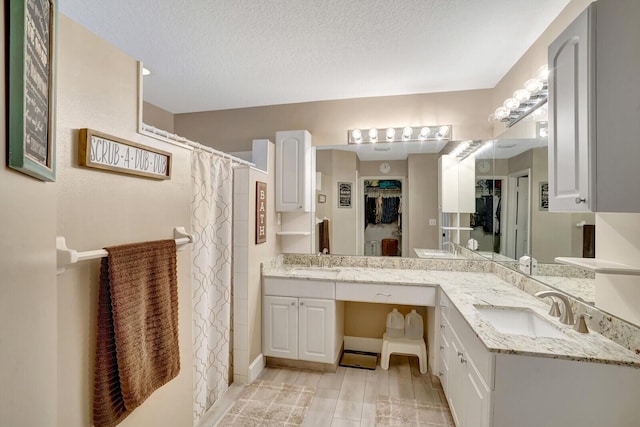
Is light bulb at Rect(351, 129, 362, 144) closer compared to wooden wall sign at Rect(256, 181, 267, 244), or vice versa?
wooden wall sign at Rect(256, 181, 267, 244)

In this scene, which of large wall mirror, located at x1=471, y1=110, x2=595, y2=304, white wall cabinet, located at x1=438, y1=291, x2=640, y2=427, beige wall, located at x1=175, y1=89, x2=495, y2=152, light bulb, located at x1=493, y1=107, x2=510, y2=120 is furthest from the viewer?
beige wall, located at x1=175, y1=89, x2=495, y2=152

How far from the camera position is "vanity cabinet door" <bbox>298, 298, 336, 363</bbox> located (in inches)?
98.7

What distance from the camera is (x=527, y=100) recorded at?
202 cm

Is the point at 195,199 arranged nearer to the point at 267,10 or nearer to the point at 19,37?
the point at 267,10

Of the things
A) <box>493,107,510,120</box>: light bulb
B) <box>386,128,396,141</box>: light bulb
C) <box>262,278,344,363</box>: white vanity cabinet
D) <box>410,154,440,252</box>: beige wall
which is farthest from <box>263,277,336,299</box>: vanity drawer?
<box>493,107,510,120</box>: light bulb

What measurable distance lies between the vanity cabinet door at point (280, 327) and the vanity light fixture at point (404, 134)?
5.40 feet

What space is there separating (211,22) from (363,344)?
116 inches

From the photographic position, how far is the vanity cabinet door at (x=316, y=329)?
2506mm

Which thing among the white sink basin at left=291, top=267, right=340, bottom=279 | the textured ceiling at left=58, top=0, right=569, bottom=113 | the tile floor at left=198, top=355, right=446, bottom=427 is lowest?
the tile floor at left=198, top=355, right=446, bottom=427

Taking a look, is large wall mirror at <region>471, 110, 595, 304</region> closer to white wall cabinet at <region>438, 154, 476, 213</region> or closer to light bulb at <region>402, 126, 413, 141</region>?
white wall cabinet at <region>438, 154, 476, 213</region>

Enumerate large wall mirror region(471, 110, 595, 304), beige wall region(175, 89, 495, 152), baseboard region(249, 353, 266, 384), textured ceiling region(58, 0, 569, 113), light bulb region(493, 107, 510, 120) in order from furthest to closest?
1. beige wall region(175, 89, 495, 152)
2. baseboard region(249, 353, 266, 384)
3. light bulb region(493, 107, 510, 120)
4. textured ceiling region(58, 0, 569, 113)
5. large wall mirror region(471, 110, 595, 304)

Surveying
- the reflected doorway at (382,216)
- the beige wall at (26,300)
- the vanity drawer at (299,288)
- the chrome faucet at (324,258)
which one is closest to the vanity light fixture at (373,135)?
the reflected doorway at (382,216)

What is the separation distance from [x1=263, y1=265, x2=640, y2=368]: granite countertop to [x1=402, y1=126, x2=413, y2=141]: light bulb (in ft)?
4.15

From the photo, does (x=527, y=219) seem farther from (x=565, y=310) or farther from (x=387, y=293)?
(x=387, y=293)
